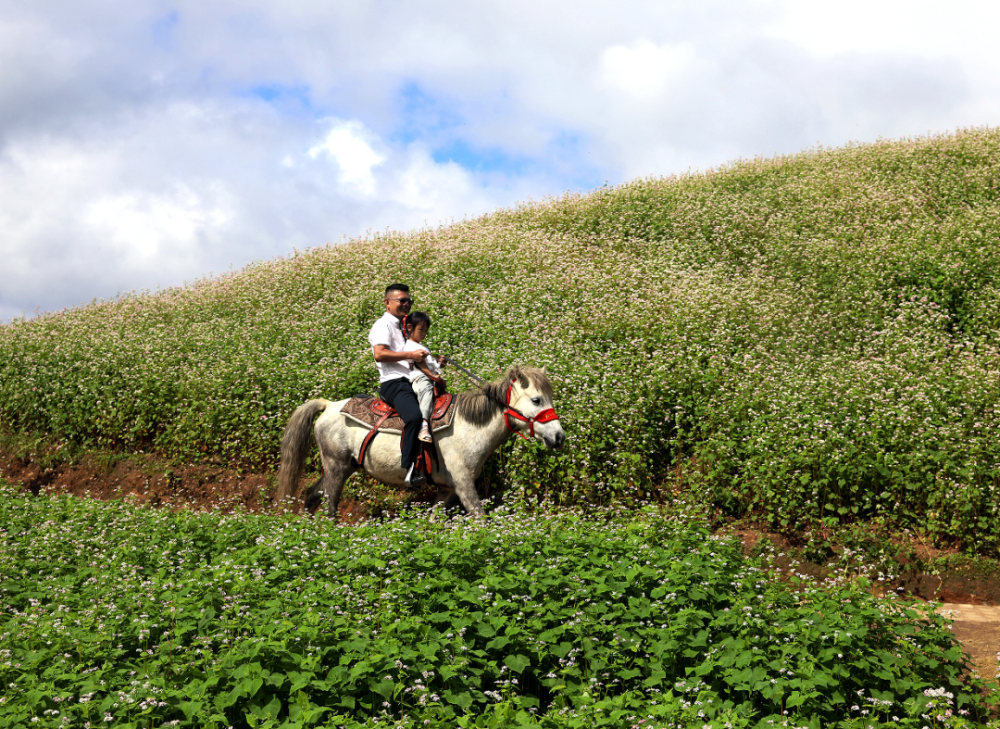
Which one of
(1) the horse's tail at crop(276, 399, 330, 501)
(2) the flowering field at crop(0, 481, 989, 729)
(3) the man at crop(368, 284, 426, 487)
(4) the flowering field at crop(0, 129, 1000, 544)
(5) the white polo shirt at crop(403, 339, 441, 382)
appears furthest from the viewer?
(4) the flowering field at crop(0, 129, 1000, 544)

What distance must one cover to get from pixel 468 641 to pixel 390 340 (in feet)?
16.7

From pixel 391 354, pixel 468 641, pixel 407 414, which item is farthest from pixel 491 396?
pixel 468 641

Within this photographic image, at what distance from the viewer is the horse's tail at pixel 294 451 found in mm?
10602

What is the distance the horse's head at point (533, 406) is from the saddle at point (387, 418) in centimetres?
99

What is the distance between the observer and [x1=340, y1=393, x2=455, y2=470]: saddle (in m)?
9.77

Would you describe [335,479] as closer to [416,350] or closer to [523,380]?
[416,350]

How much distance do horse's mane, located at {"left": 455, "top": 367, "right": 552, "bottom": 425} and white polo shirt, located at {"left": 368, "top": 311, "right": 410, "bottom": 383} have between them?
3.04ft

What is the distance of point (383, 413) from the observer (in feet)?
33.3

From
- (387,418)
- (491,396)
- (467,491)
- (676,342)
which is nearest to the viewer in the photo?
(467,491)

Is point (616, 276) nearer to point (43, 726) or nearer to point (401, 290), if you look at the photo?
point (401, 290)

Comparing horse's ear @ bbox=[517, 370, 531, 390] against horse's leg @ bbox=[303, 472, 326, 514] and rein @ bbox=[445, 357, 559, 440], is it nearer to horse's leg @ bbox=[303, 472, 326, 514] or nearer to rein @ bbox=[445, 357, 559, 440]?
rein @ bbox=[445, 357, 559, 440]

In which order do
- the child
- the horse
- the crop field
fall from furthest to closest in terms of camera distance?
1. the child
2. the horse
3. the crop field

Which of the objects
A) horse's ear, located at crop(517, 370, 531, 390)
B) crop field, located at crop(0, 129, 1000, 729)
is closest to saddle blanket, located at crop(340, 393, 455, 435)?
horse's ear, located at crop(517, 370, 531, 390)

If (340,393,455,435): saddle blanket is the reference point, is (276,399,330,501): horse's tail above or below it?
below
